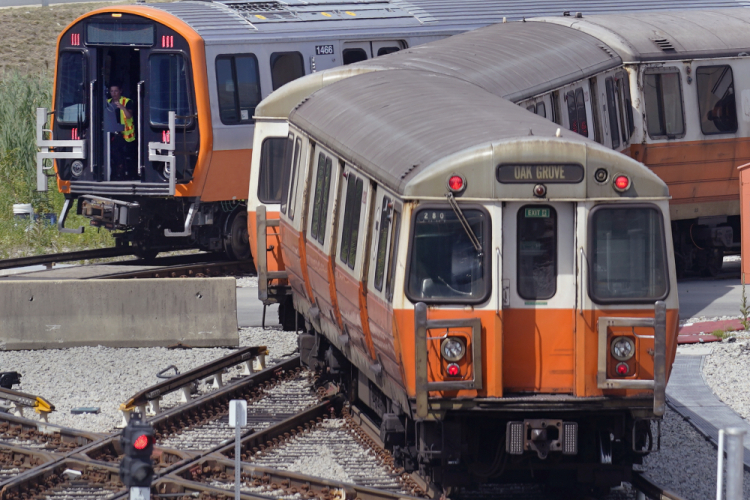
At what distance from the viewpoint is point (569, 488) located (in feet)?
32.2

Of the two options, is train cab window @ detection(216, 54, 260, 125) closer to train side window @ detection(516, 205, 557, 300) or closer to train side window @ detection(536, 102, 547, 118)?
train side window @ detection(536, 102, 547, 118)

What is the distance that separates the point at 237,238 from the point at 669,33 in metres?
7.33

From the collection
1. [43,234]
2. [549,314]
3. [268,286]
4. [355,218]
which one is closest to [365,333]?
[355,218]

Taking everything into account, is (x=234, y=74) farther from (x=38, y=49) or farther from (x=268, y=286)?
(x=38, y=49)

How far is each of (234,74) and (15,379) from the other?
7.39 m

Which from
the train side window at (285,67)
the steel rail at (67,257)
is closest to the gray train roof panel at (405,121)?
the train side window at (285,67)

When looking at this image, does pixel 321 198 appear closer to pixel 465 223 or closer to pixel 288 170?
pixel 288 170

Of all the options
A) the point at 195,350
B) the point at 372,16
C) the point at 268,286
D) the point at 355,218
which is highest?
the point at 372,16

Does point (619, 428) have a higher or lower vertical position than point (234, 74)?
lower

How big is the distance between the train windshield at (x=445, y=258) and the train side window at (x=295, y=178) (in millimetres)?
4226

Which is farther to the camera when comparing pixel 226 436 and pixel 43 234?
pixel 43 234

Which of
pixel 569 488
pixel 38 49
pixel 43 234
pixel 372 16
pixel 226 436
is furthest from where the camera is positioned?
pixel 38 49

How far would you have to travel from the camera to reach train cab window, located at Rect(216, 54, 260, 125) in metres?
19.6

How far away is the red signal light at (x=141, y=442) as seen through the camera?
7.61 m
